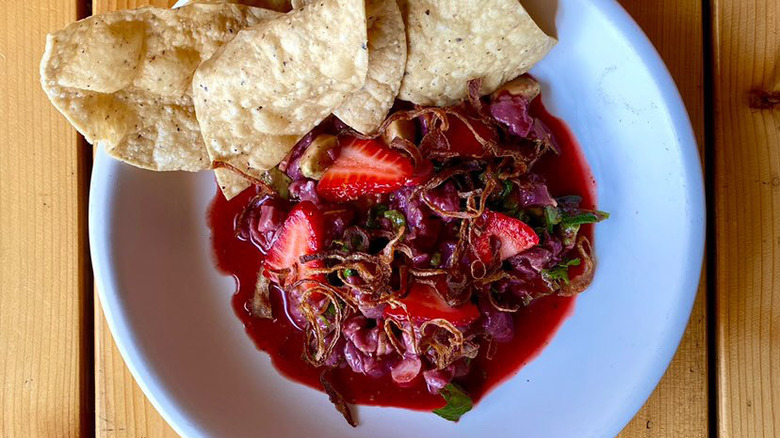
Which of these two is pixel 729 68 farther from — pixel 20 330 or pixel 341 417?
pixel 20 330

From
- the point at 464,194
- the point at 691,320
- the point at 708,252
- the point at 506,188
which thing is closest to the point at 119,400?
the point at 464,194

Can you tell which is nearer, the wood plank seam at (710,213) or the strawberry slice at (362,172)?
the strawberry slice at (362,172)

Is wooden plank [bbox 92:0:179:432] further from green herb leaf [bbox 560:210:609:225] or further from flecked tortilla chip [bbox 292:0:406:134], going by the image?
green herb leaf [bbox 560:210:609:225]

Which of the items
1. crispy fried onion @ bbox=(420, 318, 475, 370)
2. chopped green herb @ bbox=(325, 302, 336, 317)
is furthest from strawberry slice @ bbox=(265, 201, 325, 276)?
crispy fried onion @ bbox=(420, 318, 475, 370)

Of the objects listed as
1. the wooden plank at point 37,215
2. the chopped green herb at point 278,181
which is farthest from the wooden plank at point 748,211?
the wooden plank at point 37,215

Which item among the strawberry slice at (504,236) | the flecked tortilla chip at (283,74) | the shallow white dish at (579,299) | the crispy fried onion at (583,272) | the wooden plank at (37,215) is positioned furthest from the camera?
the wooden plank at (37,215)

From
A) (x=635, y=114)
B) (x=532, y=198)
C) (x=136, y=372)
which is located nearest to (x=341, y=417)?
(x=136, y=372)

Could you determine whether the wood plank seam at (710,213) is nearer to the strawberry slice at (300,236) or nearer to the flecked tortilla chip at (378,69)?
the flecked tortilla chip at (378,69)

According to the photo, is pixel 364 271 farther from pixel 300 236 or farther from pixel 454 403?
pixel 454 403

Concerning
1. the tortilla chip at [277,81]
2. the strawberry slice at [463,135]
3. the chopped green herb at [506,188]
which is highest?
the tortilla chip at [277,81]
